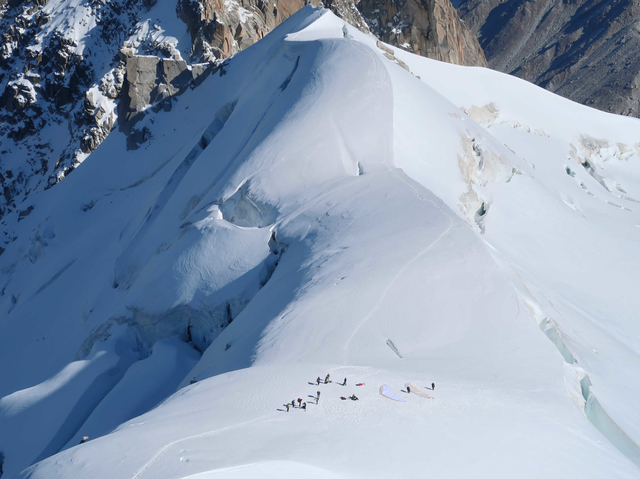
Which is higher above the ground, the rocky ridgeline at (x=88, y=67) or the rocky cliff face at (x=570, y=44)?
the rocky ridgeline at (x=88, y=67)

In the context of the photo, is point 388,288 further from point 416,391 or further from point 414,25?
point 414,25

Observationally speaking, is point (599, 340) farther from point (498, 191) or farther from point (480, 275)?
point (498, 191)

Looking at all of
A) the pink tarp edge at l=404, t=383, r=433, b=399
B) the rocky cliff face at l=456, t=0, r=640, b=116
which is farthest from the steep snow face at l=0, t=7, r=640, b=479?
the rocky cliff face at l=456, t=0, r=640, b=116

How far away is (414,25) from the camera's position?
7206 centimetres

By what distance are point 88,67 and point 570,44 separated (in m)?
89.8

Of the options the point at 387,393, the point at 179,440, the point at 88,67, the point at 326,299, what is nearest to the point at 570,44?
the point at 88,67

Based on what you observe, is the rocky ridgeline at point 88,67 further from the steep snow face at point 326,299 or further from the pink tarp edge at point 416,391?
the pink tarp edge at point 416,391

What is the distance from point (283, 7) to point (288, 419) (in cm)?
5217

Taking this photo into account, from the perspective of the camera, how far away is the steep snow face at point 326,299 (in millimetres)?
10258

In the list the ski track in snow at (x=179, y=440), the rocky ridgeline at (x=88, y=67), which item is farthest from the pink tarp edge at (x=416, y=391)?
the rocky ridgeline at (x=88, y=67)

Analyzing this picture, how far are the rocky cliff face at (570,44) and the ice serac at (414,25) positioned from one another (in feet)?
104

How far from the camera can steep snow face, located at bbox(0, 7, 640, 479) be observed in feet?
33.7

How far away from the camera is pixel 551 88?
9825 centimetres

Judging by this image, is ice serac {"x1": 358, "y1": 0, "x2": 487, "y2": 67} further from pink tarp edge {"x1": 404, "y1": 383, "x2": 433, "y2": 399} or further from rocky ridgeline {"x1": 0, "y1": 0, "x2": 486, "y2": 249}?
pink tarp edge {"x1": 404, "y1": 383, "x2": 433, "y2": 399}
